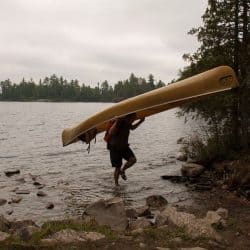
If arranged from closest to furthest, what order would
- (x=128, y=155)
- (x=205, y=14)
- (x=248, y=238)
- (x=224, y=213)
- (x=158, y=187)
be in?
(x=248, y=238)
(x=224, y=213)
(x=128, y=155)
(x=158, y=187)
(x=205, y=14)

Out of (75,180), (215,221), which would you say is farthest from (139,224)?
(75,180)

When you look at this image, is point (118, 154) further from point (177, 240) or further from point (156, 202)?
point (177, 240)

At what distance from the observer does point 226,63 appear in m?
17.1

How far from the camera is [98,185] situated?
15781mm

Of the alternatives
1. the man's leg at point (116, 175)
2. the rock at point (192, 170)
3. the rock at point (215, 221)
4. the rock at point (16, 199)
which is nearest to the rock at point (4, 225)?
the rock at point (16, 199)

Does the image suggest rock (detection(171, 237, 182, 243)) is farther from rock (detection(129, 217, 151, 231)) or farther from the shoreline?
rock (detection(129, 217, 151, 231))

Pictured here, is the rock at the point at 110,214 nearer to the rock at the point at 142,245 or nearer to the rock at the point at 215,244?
the rock at the point at 142,245

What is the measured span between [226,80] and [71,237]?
5790 millimetres

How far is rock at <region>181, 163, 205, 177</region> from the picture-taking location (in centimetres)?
1639

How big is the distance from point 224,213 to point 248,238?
229 centimetres

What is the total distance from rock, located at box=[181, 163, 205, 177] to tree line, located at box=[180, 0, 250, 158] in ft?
3.23

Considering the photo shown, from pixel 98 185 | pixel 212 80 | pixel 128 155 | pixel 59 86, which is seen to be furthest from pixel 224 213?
pixel 59 86

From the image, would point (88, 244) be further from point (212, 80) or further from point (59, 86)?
point (59, 86)

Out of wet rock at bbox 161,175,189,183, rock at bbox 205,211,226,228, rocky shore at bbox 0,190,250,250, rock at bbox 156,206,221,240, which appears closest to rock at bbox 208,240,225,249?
rocky shore at bbox 0,190,250,250
